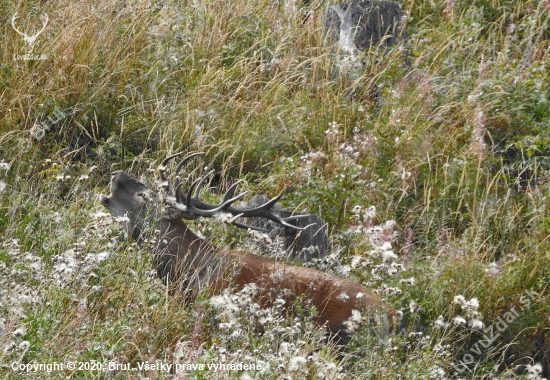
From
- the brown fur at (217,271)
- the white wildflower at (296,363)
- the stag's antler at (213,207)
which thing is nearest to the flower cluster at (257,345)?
the white wildflower at (296,363)

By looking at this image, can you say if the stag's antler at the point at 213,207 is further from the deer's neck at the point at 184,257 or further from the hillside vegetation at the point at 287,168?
the hillside vegetation at the point at 287,168

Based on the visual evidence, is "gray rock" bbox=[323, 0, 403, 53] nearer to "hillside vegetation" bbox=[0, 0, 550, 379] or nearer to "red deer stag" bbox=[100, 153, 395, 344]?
"hillside vegetation" bbox=[0, 0, 550, 379]

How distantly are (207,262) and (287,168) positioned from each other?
1.77 m

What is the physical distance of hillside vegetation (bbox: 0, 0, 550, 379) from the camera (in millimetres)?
4258

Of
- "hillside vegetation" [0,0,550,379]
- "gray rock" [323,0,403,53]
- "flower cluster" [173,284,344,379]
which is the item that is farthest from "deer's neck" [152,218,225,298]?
"gray rock" [323,0,403,53]

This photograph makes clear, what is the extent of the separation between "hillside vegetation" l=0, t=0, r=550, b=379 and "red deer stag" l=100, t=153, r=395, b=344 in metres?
0.14

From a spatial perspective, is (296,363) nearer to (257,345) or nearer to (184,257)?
(257,345)

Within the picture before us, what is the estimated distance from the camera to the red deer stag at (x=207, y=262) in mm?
4965

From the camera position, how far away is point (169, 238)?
5266 millimetres

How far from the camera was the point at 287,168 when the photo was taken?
6.78 m

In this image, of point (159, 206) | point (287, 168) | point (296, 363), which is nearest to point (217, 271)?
point (159, 206)

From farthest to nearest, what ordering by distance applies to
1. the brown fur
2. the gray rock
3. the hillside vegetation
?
1. the gray rock
2. the brown fur
3. the hillside vegetation

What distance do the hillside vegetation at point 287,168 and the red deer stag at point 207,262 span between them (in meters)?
0.14

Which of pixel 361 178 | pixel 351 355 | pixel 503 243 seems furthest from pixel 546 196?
pixel 351 355
